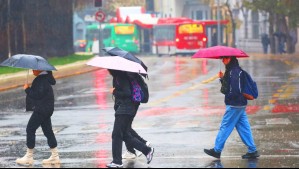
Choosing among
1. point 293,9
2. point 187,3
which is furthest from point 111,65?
point 187,3

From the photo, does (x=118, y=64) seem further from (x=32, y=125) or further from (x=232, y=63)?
(x=232, y=63)

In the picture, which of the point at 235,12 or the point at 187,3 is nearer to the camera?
the point at 235,12

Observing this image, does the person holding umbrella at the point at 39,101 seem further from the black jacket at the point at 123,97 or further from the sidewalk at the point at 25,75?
the sidewalk at the point at 25,75

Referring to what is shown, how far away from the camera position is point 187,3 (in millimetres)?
109250

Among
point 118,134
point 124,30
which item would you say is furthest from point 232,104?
point 124,30

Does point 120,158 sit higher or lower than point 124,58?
lower

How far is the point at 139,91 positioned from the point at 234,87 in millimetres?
1469

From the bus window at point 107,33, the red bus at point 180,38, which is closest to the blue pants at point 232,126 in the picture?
the red bus at point 180,38

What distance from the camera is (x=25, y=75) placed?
40312 mm

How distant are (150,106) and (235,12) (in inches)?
2833

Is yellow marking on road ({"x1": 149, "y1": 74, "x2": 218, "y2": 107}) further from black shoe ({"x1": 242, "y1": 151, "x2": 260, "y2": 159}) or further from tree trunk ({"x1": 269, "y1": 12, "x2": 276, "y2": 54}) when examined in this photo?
tree trunk ({"x1": 269, "y1": 12, "x2": 276, "y2": 54})

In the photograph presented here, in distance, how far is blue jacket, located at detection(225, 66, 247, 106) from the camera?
1414cm

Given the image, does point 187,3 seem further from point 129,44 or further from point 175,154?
point 175,154

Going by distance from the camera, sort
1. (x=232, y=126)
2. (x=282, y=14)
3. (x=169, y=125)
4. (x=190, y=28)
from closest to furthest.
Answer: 1. (x=232, y=126)
2. (x=169, y=125)
3. (x=282, y=14)
4. (x=190, y=28)
